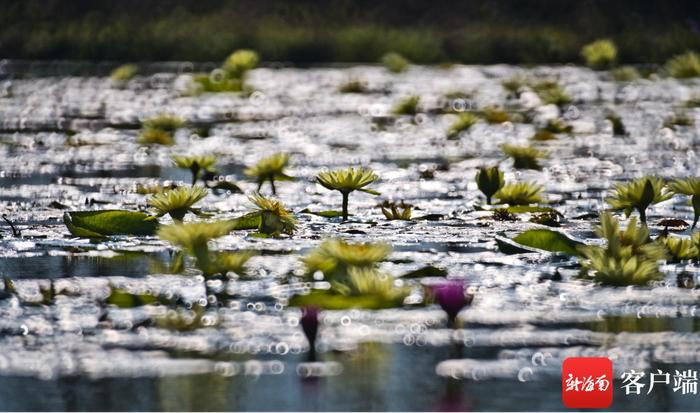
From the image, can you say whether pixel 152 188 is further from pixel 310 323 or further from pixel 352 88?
pixel 352 88

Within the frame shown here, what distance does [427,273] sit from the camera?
8.18ft

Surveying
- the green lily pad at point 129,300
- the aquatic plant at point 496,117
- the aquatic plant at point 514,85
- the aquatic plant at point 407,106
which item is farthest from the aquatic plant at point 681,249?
the aquatic plant at point 514,85

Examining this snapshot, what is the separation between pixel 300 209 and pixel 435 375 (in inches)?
75.3

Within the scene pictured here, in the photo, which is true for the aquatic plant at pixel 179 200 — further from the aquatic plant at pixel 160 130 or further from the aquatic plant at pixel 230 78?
the aquatic plant at pixel 230 78

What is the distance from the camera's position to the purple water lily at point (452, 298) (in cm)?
206

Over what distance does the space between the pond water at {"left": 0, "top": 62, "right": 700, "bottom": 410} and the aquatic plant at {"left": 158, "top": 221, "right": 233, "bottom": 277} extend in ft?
0.15

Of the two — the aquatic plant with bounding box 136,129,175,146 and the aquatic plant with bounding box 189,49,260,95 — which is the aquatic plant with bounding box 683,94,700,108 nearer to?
the aquatic plant with bounding box 189,49,260,95

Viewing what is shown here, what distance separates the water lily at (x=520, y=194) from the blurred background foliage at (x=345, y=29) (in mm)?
11358

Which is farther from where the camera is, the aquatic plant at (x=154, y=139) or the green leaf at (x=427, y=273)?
the aquatic plant at (x=154, y=139)

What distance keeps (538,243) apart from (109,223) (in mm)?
1004

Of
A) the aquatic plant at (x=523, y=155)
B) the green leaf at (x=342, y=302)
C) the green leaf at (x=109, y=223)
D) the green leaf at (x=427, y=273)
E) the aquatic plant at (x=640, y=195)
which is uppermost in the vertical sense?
the aquatic plant at (x=523, y=155)

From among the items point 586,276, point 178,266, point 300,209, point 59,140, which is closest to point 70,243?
point 178,266

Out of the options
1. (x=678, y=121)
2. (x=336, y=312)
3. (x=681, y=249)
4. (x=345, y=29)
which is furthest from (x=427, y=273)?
(x=345, y=29)

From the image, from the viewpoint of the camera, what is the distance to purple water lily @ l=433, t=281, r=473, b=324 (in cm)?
206
